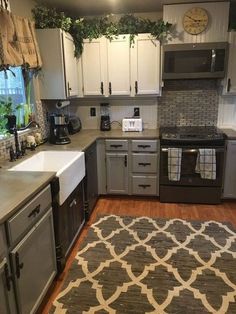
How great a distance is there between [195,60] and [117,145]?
56.0 inches

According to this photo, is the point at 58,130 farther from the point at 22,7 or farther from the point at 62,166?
the point at 22,7

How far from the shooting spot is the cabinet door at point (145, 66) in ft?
11.0

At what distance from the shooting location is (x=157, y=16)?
11.7ft

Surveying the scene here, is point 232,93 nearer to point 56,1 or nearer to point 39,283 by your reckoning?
point 56,1

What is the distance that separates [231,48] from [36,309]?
11.0 ft

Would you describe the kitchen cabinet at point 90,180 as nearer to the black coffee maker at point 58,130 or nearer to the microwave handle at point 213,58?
the black coffee maker at point 58,130

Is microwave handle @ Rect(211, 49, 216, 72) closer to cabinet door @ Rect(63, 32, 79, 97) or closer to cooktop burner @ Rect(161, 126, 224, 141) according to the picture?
cooktop burner @ Rect(161, 126, 224, 141)

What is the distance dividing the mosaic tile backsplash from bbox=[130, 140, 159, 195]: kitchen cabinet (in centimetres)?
67

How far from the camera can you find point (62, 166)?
7.64 ft

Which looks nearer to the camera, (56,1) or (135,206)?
(56,1)

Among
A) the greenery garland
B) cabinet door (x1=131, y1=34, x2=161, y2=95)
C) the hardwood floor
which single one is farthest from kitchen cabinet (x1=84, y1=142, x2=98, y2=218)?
the greenery garland

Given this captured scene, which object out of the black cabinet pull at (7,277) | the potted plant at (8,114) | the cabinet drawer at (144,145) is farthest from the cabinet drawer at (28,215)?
the cabinet drawer at (144,145)

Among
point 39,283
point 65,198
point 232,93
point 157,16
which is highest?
point 157,16

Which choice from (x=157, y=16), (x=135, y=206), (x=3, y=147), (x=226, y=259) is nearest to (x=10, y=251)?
(x=3, y=147)
